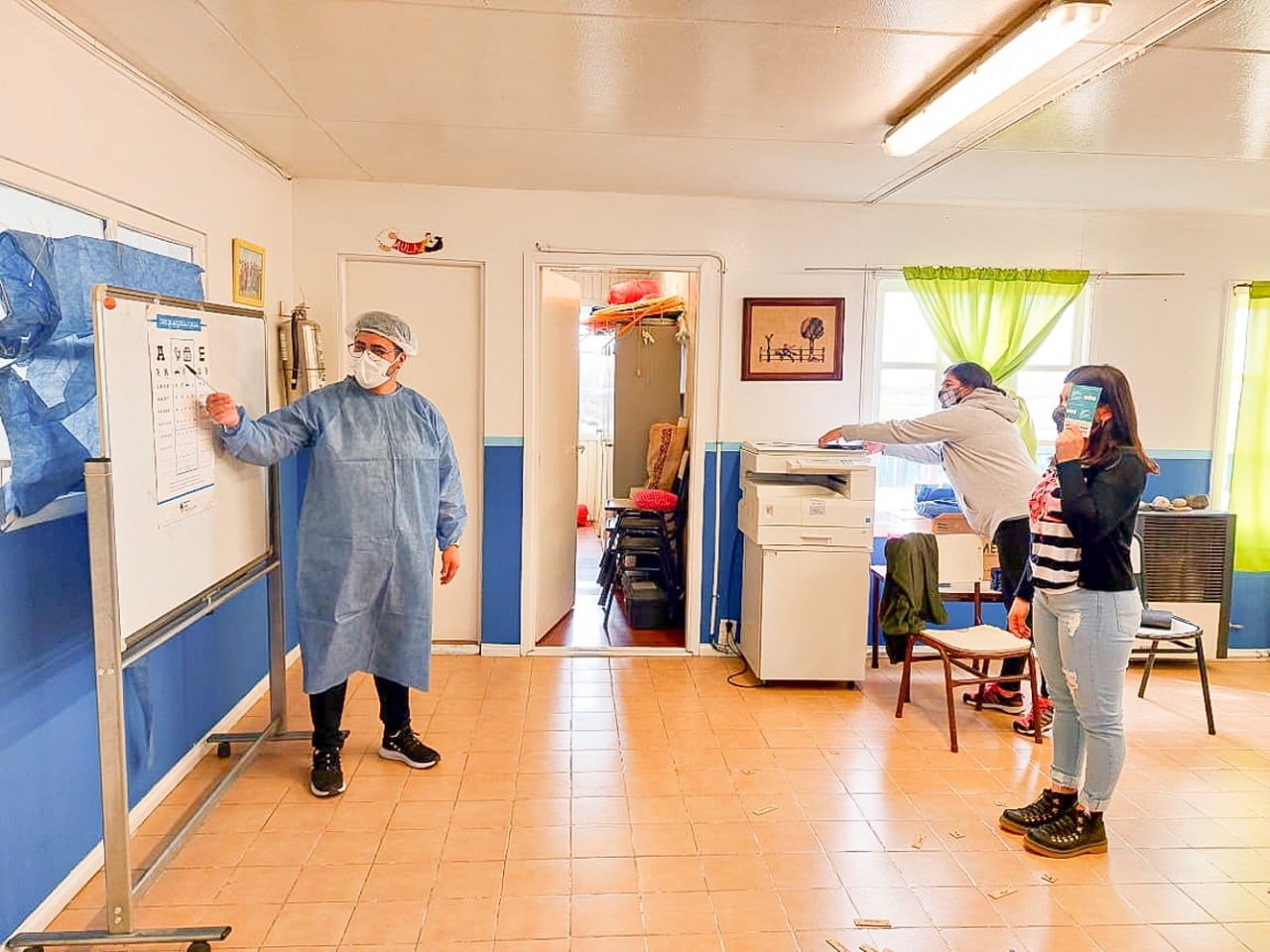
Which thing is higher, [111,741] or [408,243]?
[408,243]

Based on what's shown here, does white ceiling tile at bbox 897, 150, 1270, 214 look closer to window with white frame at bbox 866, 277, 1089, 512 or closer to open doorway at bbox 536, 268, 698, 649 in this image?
window with white frame at bbox 866, 277, 1089, 512

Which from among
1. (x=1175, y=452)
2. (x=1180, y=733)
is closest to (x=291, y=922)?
(x=1180, y=733)

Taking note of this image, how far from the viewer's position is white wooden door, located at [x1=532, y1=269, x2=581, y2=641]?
14.3 feet

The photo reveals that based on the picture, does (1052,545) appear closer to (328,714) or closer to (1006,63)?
(1006,63)

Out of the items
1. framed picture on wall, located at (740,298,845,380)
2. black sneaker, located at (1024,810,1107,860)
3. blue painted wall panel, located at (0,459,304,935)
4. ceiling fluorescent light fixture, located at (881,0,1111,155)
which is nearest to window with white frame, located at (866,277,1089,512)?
framed picture on wall, located at (740,298,845,380)

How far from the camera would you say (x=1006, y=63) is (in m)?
2.23

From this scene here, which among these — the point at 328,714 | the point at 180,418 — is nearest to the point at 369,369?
the point at 180,418

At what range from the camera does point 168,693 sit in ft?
9.29

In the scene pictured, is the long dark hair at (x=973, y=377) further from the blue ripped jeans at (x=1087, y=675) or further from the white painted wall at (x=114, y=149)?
the white painted wall at (x=114, y=149)

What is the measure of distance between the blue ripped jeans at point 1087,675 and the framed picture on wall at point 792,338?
195 cm

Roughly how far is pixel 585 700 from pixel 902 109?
2584mm

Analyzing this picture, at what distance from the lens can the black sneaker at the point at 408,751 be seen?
10.2ft

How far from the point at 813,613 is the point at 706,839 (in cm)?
144

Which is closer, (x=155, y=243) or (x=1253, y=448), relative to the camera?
(x=155, y=243)
